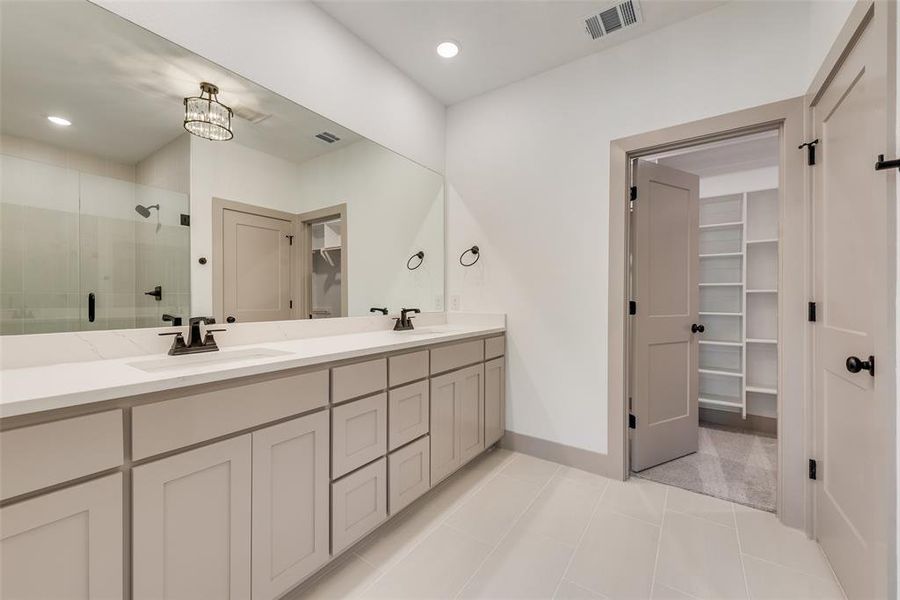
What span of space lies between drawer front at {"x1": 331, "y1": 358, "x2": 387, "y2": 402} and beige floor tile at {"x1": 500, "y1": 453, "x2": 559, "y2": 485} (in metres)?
1.24

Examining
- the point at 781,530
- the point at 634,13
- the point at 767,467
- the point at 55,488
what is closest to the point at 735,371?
the point at 767,467

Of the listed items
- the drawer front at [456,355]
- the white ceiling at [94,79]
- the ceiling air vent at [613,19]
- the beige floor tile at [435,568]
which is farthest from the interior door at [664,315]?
the white ceiling at [94,79]

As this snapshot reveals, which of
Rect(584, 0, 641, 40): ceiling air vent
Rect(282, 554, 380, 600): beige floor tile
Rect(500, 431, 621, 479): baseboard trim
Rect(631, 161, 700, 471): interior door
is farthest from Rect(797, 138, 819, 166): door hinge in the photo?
Rect(282, 554, 380, 600): beige floor tile

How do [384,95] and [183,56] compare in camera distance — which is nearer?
[183,56]

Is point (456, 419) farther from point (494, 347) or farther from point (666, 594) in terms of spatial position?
point (666, 594)

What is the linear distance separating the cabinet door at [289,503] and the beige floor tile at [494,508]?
0.74 metres

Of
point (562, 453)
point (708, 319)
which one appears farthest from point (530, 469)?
point (708, 319)

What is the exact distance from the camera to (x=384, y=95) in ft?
8.03

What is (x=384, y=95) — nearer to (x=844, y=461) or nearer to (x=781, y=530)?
(x=844, y=461)

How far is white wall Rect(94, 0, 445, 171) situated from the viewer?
4.97 ft

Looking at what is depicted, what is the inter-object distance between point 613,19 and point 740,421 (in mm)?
3305

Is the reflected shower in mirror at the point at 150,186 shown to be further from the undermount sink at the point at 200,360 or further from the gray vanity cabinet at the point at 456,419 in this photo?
the gray vanity cabinet at the point at 456,419

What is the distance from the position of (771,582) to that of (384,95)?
315 centimetres

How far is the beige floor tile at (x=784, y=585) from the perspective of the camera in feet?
4.60
